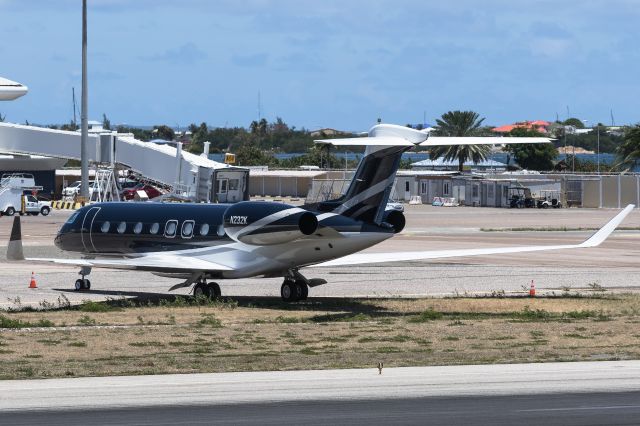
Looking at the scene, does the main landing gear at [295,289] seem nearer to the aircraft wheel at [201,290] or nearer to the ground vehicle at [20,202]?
the aircraft wheel at [201,290]

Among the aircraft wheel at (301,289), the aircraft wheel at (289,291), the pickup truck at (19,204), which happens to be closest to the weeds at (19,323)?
the aircraft wheel at (289,291)

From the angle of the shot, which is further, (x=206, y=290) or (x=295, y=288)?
(x=206, y=290)

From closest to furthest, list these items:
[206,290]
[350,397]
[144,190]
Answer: [350,397], [206,290], [144,190]

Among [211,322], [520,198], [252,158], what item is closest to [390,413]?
[211,322]

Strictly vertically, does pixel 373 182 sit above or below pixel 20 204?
above

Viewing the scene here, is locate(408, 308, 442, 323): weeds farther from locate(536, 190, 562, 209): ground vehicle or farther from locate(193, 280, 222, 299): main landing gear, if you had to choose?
locate(536, 190, 562, 209): ground vehicle

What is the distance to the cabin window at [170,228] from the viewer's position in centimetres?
3247

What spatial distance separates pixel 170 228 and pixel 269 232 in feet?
14.2

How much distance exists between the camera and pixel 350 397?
17422 mm

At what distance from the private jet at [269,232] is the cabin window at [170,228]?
3 cm

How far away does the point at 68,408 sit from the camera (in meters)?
16.5

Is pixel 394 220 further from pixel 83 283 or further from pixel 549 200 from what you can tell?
pixel 549 200

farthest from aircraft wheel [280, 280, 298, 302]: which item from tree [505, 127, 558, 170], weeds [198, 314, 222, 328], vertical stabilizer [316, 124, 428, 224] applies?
tree [505, 127, 558, 170]

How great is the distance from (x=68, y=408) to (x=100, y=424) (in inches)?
56.0
